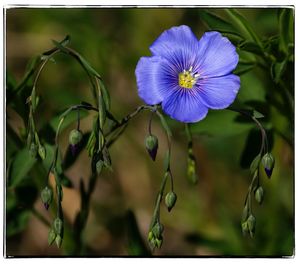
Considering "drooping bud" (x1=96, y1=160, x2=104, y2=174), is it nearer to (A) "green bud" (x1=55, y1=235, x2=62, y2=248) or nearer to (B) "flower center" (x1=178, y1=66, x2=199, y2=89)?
(A) "green bud" (x1=55, y1=235, x2=62, y2=248)

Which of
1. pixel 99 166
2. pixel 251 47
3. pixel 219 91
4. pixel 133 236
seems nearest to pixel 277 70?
pixel 251 47

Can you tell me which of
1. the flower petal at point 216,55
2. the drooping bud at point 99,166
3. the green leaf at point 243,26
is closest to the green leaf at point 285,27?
the green leaf at point 243,26

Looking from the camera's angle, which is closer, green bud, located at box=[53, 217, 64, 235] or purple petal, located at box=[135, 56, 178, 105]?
purple petal, located at box=[135, 56, 178, 105]

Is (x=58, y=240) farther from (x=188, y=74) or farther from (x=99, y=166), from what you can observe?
(x=188, y=74)

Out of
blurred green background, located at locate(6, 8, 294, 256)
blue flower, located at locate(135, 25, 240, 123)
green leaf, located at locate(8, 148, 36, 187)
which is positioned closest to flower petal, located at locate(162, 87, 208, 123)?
blue flower, located at locate(135, 25, 240, 123)

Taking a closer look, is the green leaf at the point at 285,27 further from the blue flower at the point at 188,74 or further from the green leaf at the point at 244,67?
the blue flower at the point at 188,74
